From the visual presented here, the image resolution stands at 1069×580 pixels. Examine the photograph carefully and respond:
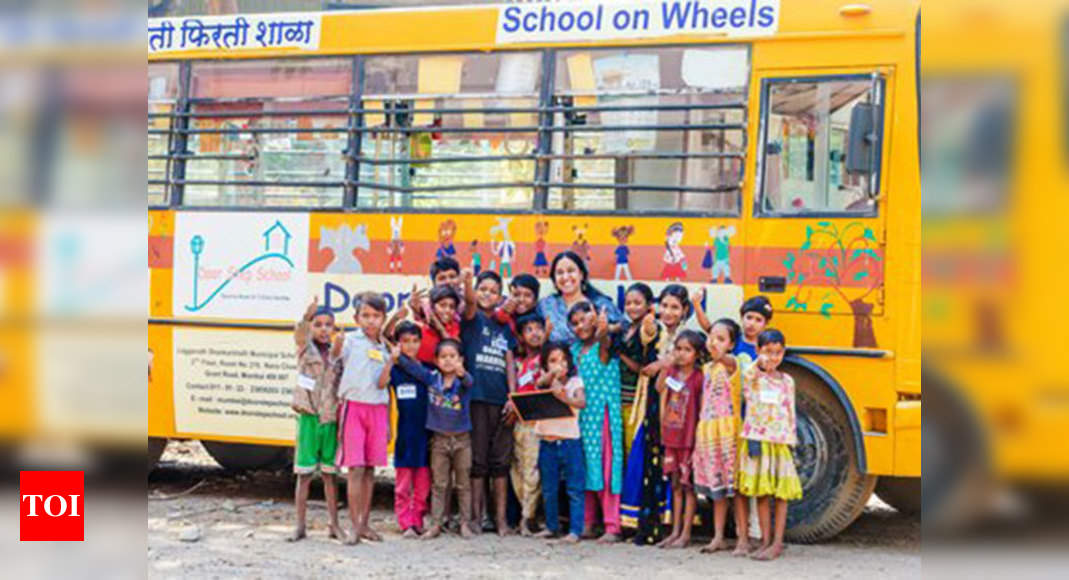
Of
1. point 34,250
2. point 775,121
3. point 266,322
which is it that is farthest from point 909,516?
point 34,250

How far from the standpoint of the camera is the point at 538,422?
282 inches

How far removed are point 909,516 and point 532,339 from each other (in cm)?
298

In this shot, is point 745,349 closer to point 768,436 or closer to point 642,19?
point 768,436

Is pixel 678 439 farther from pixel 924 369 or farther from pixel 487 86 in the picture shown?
pixel 924 369

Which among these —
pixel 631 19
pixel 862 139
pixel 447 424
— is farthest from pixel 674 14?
pixel 447 424

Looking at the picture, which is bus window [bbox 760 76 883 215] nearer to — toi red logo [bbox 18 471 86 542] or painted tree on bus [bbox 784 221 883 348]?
painted tree on bus [bbox 784 221 883 348]

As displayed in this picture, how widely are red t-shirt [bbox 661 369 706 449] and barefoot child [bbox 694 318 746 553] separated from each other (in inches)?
2.1

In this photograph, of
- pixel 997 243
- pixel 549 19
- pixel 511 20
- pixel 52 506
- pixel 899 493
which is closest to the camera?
pixel 997 243

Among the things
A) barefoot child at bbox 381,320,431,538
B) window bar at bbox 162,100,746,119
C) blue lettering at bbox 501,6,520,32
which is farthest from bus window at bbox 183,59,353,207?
barefoot child at bbox 381,320,431,538

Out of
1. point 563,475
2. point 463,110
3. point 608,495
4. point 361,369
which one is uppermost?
point 463,110

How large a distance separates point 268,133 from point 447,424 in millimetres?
2420

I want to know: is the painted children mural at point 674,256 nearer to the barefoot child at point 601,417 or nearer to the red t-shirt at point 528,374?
the barefoot child at point 601,417

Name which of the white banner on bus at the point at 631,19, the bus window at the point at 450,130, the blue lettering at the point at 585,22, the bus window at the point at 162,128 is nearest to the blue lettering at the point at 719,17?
the white banner on bus at the point at 631,19

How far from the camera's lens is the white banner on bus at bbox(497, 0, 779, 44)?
712 cm
